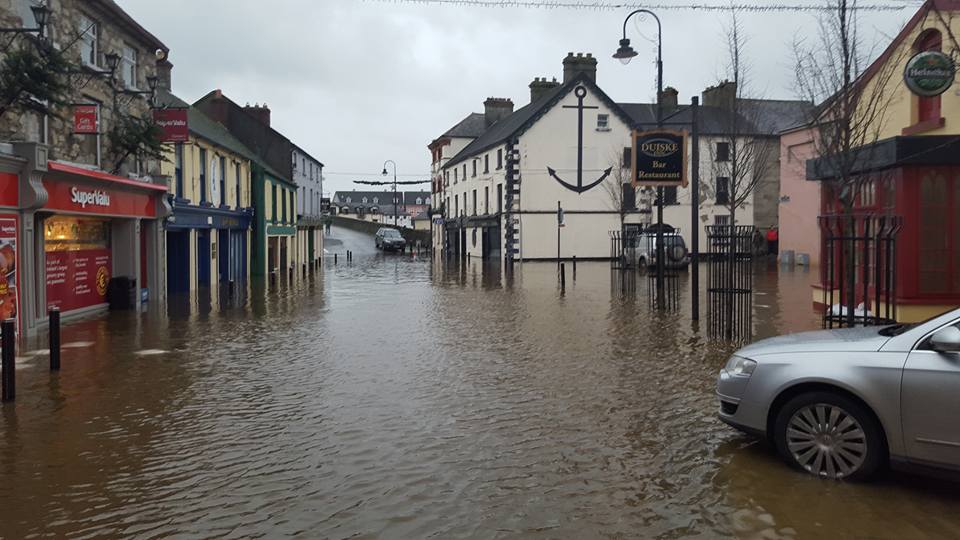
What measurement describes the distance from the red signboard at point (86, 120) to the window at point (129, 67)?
3.72 metres

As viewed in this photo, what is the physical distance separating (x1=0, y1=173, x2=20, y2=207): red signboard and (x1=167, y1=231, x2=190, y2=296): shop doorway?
10.9 m

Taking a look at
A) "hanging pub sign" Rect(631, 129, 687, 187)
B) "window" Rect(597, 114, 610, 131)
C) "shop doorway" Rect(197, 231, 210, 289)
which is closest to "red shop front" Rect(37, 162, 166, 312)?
"shop doorway" Rect(197, 231, 210, 289)

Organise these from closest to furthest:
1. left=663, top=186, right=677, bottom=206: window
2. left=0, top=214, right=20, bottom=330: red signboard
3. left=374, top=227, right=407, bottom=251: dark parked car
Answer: left=0, top=214, right=20, bottom=330: red signboard
left=663, top=186, right=677, bottom=206: window
left=374, top=227, right=407, bottom=251: dark parked car

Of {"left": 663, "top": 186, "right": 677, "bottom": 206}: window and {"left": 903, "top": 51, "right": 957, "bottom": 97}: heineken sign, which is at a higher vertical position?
{"left": 663, "top": 186, "right": 677, "bottom": 206}: window

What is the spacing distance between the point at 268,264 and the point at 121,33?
18.1 meters

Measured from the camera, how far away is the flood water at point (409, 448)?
4.94m

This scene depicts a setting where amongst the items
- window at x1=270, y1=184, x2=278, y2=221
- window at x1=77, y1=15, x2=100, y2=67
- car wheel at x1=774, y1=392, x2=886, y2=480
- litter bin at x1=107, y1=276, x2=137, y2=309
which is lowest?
car wheel at x1=774, y1=392, x2=886, y2=480

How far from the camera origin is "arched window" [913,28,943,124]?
43.9 feet

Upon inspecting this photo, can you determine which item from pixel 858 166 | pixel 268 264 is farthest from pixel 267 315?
pixel 268 264

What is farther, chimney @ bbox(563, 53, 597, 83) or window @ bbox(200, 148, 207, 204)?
chimney @ bbox(563, 53, 597, 83)

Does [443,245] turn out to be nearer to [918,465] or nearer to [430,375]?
[430,375]

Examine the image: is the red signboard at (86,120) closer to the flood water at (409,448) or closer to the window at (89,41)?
the window at (89,41)

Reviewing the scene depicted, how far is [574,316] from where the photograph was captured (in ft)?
55.0

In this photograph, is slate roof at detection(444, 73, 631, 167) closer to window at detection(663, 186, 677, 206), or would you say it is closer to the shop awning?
window at detection(663, 186, 677, 206)
